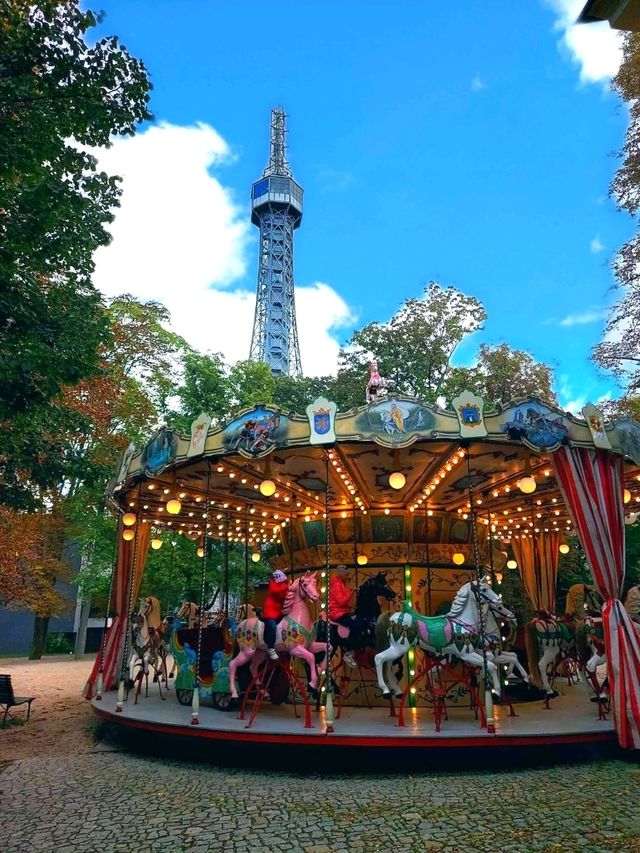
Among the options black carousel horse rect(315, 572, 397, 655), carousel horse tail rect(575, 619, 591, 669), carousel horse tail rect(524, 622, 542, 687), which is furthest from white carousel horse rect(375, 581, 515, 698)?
carousel horse tail rect(524, 622, 542, 687)

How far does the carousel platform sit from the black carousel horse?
3.56 ft

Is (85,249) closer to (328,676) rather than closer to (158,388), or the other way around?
(328,676)

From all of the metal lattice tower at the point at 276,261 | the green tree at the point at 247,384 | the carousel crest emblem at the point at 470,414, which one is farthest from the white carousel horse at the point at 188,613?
the metal lattice tower at the point at 276,261

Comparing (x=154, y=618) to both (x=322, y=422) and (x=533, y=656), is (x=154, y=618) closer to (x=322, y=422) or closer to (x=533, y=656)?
(x=322, y=422)

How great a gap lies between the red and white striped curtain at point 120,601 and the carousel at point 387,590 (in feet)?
0.16

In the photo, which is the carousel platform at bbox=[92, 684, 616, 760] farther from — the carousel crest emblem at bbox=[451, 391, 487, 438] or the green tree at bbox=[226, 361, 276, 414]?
the green tree at bbox=[226, 361, 276, 414]

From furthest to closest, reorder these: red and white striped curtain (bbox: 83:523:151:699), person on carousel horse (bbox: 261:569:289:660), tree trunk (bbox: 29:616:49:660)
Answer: tree trunk (bbox: 29:616:49:660), red and white striped curtain (bbox: 83:523:151:699), person on carousel horse (bbox: 261:569:289:660)

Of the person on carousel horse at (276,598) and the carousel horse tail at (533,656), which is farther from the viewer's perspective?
the carousel horse tail at (533,656)

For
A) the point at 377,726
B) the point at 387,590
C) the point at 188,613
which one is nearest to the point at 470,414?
the point at 387,590

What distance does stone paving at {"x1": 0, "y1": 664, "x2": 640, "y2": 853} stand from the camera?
15.9 feet

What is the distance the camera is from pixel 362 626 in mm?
9672

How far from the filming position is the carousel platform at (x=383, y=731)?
7.11 m

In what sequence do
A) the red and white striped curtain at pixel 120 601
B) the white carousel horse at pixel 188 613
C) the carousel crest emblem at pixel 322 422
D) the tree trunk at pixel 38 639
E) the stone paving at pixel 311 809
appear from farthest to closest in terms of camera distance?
1. the tree trunk at pixel 38 639
2. the white carousel horse at pixel 188 613
3. the red and white striped curtain at pixel 120 601
4. the carousel crest emblem at pixel 322 422
5. the stone paving at pixel 311 809

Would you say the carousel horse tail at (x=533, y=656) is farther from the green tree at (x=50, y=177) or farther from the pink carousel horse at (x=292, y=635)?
the green tree at (x=50, y=177)
